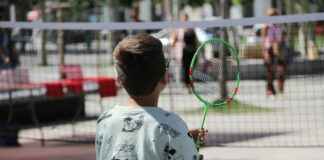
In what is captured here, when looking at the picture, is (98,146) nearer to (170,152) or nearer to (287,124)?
(170,152)

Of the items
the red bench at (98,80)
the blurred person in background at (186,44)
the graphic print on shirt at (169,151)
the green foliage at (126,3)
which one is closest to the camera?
the graphic print on shirt at (169,151)

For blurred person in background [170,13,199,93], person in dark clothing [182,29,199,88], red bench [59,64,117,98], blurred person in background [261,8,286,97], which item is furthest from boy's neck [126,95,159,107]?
person in dark clothing [182,29,199,88]

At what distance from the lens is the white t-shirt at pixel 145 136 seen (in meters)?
3.53

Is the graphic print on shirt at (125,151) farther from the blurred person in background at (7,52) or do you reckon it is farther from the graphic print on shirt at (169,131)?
→ the blurred person in background at (7,52)

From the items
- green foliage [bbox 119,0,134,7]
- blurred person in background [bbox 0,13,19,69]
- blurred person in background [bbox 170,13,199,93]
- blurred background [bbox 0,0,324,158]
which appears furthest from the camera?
green foliage [bbox 119,0,134,7]

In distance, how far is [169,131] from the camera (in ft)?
11.6

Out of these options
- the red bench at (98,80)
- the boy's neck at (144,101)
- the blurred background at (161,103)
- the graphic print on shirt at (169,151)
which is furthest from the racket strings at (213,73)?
the red bench at (98,80)

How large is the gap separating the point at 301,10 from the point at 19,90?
62.8 ft

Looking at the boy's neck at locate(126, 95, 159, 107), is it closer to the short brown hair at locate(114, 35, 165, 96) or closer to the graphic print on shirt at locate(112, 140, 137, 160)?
the short brown hair at locate(114, 35, 165, 96)

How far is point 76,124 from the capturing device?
12.8 m

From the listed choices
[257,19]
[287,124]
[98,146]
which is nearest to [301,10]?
[287,124]

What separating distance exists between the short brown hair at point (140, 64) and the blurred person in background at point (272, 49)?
11.5m

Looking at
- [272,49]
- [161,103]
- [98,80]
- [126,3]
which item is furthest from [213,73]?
[126,3]

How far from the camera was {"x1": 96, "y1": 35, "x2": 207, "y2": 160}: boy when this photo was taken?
3.54 m
